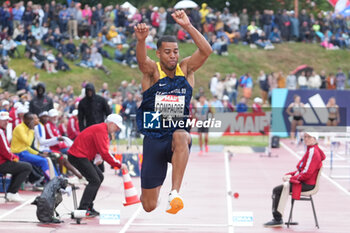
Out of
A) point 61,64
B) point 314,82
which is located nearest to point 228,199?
point 61,64

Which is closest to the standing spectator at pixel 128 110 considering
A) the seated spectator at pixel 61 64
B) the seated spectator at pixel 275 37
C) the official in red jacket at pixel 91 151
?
the seated spectator at pixel 61 64

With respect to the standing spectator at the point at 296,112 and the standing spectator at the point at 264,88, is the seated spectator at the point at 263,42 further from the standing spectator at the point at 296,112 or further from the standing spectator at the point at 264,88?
the standing spectator at the point at 296,112

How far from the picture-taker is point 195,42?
7449mm

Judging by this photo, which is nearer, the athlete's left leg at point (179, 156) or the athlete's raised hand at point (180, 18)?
the athlete's raised hand at point (180, 18)

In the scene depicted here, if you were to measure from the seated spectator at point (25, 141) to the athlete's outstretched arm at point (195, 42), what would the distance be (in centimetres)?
664

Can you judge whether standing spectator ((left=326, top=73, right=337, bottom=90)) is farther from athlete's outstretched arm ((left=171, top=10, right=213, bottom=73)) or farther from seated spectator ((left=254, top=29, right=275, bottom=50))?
athlete's outstretched arm ((left=171, top=10, right=213, bottom=73))

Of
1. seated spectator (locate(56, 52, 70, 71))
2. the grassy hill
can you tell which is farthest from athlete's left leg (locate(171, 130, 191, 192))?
seated spectator (locate(56, 52, 70, 71))

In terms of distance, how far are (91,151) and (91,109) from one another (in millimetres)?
3034

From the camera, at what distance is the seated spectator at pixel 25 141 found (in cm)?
1379

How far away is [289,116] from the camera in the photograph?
26.1 metres

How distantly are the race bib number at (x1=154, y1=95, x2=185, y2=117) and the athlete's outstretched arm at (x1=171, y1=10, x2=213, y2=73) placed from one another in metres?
0.36

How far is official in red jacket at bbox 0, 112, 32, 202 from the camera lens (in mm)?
12695

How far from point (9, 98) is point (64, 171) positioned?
422 centimetres

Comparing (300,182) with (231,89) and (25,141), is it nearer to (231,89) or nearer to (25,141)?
(25,141)
